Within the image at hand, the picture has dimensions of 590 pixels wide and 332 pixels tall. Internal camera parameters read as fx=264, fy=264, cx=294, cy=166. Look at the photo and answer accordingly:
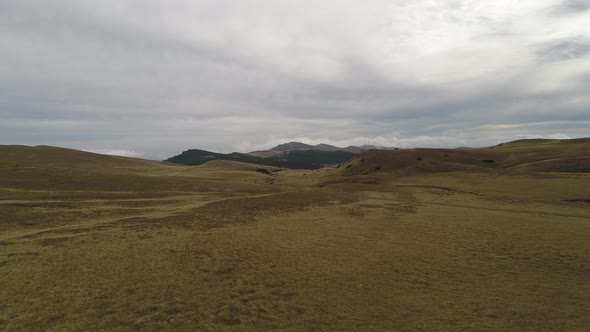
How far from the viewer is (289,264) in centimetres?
1759

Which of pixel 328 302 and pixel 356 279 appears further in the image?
pixel 356 279

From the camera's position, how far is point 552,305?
1296 centimetres

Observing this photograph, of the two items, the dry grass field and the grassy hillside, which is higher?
the grassy hillside

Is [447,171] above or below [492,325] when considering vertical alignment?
above

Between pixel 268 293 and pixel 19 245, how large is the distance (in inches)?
740

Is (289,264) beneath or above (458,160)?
beneath

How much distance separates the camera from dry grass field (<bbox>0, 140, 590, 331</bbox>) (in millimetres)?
11633

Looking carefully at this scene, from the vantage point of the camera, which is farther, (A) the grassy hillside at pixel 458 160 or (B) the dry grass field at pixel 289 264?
(A) the grassy hillside at pixel 458 160

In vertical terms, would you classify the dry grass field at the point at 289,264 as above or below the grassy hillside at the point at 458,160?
below

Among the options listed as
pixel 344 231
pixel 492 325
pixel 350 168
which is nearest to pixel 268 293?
pixel 492 325

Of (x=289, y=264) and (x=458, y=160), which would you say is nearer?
(x=289, y=264)

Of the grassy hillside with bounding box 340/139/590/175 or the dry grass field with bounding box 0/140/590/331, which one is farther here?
the grassy hillside with bounding box 340/139/590/175

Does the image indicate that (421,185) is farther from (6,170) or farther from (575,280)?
(6,170)

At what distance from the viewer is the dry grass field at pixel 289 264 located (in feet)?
38.2
